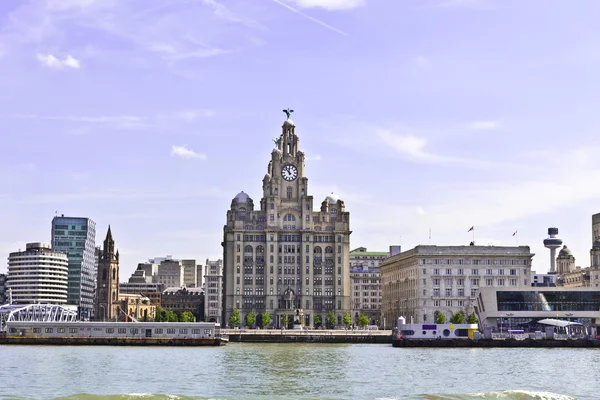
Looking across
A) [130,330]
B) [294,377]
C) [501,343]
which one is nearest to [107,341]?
[130,330]

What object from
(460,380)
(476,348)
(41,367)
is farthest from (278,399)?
(476,348)

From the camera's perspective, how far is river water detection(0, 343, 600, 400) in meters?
80.0

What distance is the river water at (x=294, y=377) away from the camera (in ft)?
262

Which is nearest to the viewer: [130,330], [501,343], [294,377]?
[294,377]

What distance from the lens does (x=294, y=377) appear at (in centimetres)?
9638

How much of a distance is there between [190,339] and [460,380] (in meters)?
98.7

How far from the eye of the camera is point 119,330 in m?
196

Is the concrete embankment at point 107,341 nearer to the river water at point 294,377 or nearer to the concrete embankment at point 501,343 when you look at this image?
the concrete embankment at point 501,343

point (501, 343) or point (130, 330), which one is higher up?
point (130, 330)

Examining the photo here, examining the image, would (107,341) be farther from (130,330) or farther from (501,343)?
(501,343)

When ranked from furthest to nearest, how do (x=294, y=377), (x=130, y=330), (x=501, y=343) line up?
A: 1. (x=130, y=330)
2. (x=501, y=343)
3. (x=294, y=377)

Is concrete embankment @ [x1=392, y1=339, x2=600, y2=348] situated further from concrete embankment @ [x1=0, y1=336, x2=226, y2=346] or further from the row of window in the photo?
the row of window

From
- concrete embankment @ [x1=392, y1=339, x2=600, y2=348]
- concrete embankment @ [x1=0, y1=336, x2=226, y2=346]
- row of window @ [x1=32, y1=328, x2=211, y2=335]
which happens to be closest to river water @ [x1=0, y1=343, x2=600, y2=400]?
concrete embankment @ [x1=392, y1=339, x2=600, y2=348]

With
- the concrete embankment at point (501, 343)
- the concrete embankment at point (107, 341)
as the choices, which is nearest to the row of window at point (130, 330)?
the concrete embankment at point (107, 341)
